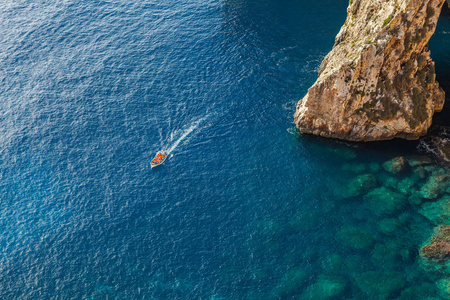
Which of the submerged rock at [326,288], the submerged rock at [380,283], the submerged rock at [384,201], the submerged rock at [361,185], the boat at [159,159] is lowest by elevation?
the submerged rock at [380,283]

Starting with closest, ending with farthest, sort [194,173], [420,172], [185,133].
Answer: [420,172]
[194,173]
[185,133]

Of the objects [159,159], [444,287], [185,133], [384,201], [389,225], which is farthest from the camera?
[185,133]

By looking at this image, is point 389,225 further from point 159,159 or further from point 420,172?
point 159,159

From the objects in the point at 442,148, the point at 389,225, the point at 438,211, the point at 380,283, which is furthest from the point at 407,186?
the point at 380,283

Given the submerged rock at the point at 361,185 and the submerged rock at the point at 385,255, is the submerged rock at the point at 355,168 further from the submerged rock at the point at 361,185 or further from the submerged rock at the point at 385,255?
the submerged rock at the point at 385,255

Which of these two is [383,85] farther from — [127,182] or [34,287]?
[34,287]

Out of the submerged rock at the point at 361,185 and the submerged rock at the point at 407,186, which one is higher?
the submerged rock at the point at 361,185

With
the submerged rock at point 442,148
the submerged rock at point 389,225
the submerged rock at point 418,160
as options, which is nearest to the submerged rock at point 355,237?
the submerged rock at point 389,225
